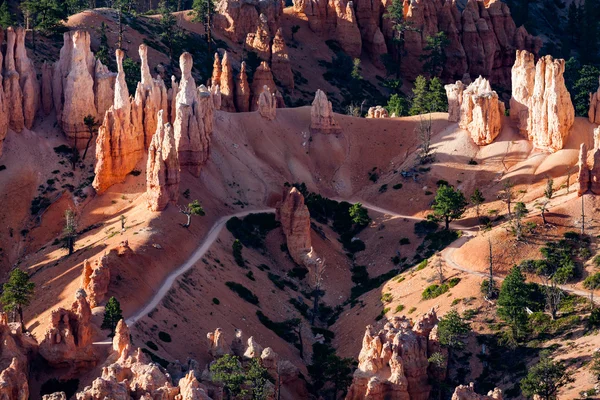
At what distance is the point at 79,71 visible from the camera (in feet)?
480

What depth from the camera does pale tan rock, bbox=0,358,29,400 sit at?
9448 centimetres

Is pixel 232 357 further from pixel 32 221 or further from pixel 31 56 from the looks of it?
pixel 31 56

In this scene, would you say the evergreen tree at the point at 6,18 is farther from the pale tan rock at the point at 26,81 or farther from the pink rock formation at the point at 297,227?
the pink rock formation at the point at 297,227

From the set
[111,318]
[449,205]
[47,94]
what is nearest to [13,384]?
[111,318]

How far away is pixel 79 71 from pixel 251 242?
2657cm

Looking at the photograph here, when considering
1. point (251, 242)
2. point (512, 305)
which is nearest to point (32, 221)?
point (251, 242)

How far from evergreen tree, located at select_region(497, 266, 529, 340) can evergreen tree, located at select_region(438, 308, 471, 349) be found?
3.45 metres

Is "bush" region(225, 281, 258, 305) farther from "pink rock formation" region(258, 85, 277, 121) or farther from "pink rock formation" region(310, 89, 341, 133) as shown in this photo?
"pink rock formation" region(310, 89, 341, 133)

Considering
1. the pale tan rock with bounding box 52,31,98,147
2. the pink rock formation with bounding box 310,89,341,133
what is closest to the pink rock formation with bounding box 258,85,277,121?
the pink rock formation with bounding box 310,89,341,133

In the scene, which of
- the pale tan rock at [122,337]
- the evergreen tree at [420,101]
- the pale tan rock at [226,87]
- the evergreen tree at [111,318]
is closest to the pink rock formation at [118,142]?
the pale tan rock at [226,87]

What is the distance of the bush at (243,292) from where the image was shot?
413 ft

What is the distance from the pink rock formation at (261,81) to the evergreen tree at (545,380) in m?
73.1

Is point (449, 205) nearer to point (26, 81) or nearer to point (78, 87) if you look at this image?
point (78, 87)

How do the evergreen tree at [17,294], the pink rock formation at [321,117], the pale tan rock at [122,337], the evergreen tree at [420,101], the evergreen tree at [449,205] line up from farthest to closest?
the evergreen tree at [420,101] → the pink rock formation at [321,117] → the evergreen tree at [449,205] → the evergreen tree at [17,294] → the pale tan rock at [122,337]
